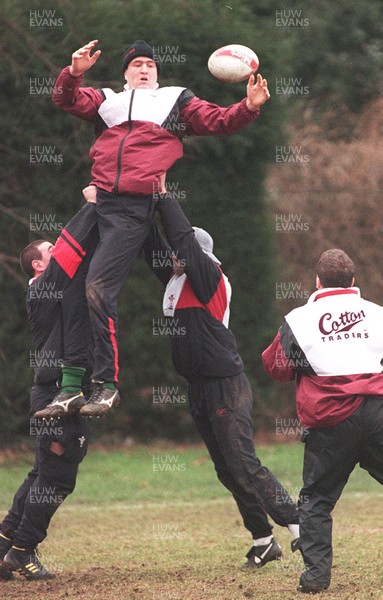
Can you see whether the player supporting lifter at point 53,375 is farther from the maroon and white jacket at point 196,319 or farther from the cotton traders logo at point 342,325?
the cotton traders logo at point 342,325

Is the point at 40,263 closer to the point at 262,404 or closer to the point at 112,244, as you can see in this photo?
the point at 112,244

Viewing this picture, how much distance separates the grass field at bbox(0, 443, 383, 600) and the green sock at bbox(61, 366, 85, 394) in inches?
49.0

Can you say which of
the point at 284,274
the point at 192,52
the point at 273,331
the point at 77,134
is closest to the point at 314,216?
the point at 284,274

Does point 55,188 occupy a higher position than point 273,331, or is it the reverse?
point 55,188

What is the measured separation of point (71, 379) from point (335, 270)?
1.76 metres

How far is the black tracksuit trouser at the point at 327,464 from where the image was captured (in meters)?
6.84

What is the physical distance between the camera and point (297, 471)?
41.9 feet

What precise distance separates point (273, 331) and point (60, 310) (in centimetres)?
713

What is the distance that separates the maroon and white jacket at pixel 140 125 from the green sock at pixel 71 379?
114cm

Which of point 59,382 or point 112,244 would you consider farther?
point 59,382

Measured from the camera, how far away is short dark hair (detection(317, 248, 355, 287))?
695cm

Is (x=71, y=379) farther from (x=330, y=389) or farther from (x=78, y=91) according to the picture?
(x=78, y=91)

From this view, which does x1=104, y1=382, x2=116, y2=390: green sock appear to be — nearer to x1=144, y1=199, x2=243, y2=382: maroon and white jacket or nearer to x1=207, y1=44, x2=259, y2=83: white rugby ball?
x1=144, y1=199, x2=243, y2=382: maroon and white jacket

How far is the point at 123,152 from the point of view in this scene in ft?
23.4
